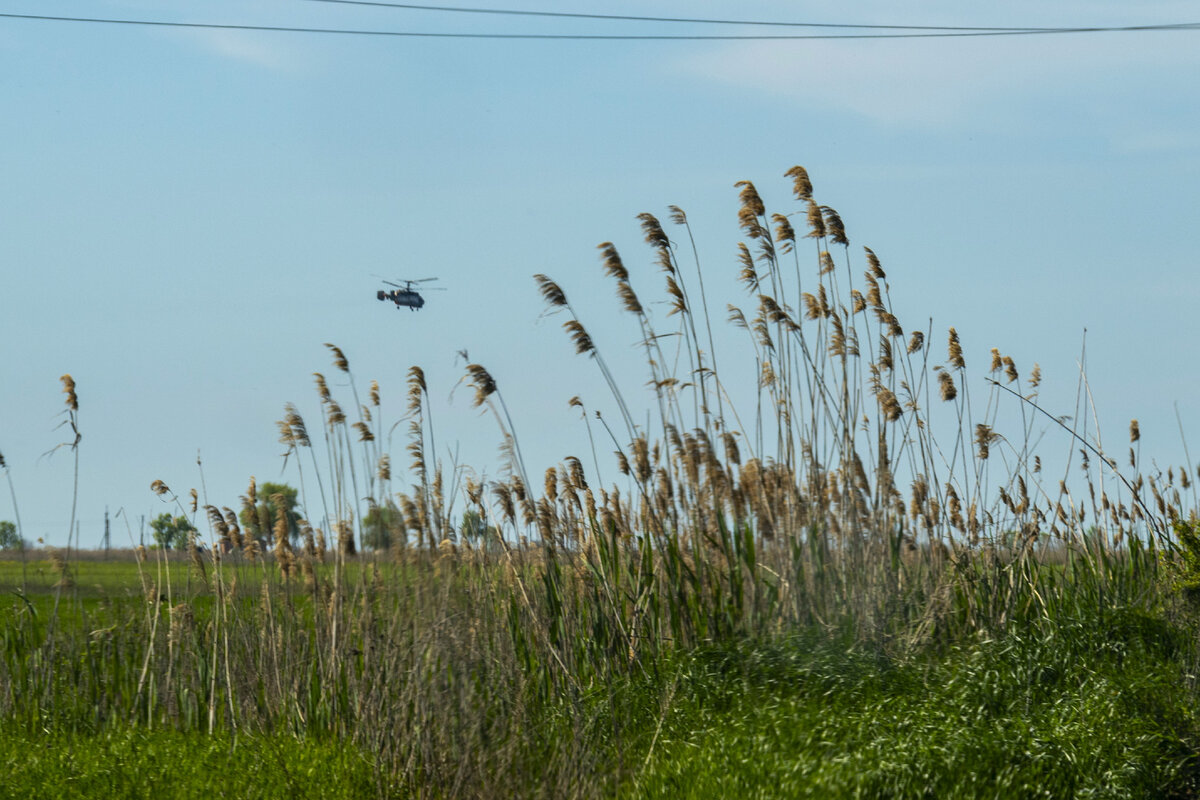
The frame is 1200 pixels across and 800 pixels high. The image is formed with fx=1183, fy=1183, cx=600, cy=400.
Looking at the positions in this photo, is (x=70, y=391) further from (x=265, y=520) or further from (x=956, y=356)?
(x=956, y=356)

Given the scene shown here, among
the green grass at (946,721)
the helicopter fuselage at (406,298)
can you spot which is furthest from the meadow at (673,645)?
the helicopter fuselage at (406,298)

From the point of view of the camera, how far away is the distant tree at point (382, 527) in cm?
606

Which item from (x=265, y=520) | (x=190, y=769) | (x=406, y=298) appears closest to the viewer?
Answer: (x=190, y=769)

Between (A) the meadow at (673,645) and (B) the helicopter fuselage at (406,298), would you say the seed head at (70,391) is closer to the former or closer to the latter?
(A) the meadow at (673,645)

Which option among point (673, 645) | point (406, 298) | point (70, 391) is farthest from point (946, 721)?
point (406, 298)

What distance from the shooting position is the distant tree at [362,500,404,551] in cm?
606

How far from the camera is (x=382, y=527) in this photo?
6559 millimetres

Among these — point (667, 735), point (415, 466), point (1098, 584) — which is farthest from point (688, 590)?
point (1098, 584)

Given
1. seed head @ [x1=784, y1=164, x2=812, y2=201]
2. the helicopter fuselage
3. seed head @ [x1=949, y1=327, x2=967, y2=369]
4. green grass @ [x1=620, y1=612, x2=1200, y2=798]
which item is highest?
the helicopter fuselage

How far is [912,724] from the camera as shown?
4.84 m

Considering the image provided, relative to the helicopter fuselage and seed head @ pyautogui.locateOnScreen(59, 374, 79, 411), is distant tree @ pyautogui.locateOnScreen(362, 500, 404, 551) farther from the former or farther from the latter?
the helicopter fuselage

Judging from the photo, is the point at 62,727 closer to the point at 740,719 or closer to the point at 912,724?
the point at 740,719

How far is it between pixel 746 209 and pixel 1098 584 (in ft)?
10.6

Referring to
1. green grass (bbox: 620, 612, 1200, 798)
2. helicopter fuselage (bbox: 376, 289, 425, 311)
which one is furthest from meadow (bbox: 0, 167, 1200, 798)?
helicopter fuselage (bbox: 376, 289, 425, 311)
